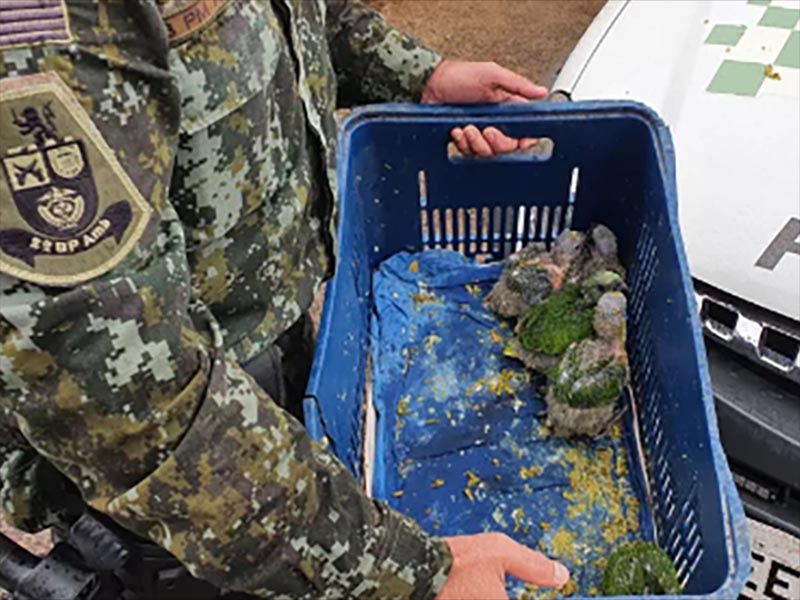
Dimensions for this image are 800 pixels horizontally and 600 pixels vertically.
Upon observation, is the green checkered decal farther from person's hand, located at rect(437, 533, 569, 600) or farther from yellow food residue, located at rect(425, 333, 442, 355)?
person's hand, located at rect(437, 533, 569, 600)

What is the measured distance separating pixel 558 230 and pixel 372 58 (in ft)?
2.37

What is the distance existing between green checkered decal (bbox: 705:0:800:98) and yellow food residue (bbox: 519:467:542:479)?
96 cm

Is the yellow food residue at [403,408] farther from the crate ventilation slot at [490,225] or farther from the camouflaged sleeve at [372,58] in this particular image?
the camouflaged sleeve at [372,58]

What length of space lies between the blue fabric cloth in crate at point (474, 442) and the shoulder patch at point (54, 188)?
1.27 meters

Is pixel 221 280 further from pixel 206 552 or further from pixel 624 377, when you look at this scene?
pixel 624 377

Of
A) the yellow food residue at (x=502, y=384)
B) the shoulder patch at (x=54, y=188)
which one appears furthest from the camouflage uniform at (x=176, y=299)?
the yellow food residue at (x=502, y=384)

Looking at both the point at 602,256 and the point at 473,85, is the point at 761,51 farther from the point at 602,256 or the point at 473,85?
the point at 473,85

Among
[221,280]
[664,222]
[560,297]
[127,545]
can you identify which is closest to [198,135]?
[221,280]

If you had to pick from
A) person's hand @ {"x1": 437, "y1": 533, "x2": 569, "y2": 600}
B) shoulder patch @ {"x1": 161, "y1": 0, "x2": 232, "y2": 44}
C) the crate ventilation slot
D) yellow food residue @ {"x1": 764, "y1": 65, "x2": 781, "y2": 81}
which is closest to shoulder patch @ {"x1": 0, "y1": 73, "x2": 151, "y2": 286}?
shoulder patch @ {"x1": 161, "y1": 0, "x2": 232, "y2": 44}

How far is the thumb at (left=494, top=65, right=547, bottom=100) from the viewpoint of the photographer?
212 cm

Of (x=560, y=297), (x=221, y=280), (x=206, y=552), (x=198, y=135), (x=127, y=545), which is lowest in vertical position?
(x=560, y=297)

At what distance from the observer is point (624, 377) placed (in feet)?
6.86

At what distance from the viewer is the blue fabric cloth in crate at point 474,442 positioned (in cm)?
203

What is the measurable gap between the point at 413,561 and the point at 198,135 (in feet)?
1.89
